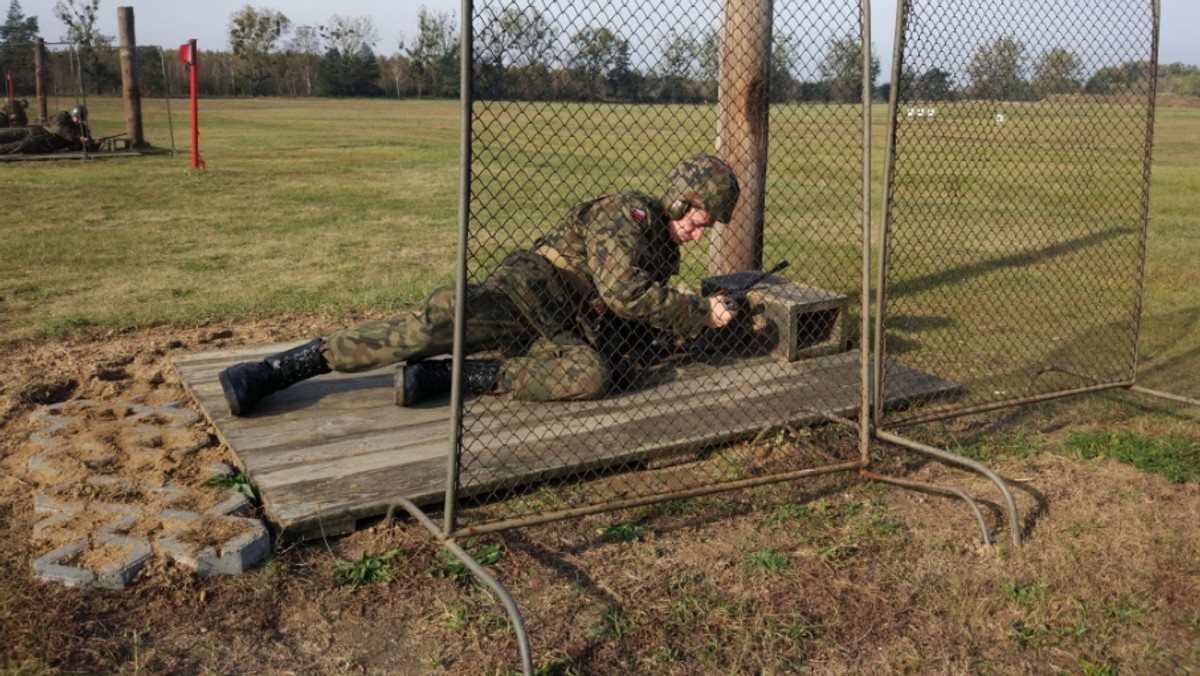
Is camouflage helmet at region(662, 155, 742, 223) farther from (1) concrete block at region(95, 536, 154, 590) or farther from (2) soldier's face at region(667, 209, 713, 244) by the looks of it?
(1) concrete block at region(95, 536, 154, 590)

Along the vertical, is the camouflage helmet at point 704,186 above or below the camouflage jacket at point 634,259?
above

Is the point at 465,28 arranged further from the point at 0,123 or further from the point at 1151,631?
the point at 0,123

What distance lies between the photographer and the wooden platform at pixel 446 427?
4121 mm

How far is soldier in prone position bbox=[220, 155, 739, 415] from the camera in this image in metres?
4.70

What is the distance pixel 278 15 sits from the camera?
76812 mm

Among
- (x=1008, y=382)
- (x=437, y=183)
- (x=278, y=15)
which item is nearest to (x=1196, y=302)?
(x=1008, y=382)

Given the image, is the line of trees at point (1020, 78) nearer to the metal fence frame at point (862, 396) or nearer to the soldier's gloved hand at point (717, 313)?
the metal fence frame at point (862, 396)

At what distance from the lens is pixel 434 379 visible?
5.11m

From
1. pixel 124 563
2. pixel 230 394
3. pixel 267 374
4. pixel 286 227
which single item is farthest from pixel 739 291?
pixel 286 227

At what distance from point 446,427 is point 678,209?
4.58 ft

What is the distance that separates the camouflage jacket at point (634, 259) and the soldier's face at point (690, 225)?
5 centimetres

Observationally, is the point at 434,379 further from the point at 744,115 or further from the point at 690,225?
the point at 744,115

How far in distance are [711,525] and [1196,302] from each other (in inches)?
246

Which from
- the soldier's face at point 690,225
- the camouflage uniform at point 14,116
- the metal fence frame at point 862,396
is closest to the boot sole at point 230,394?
the metal fence frame at point 862,396
